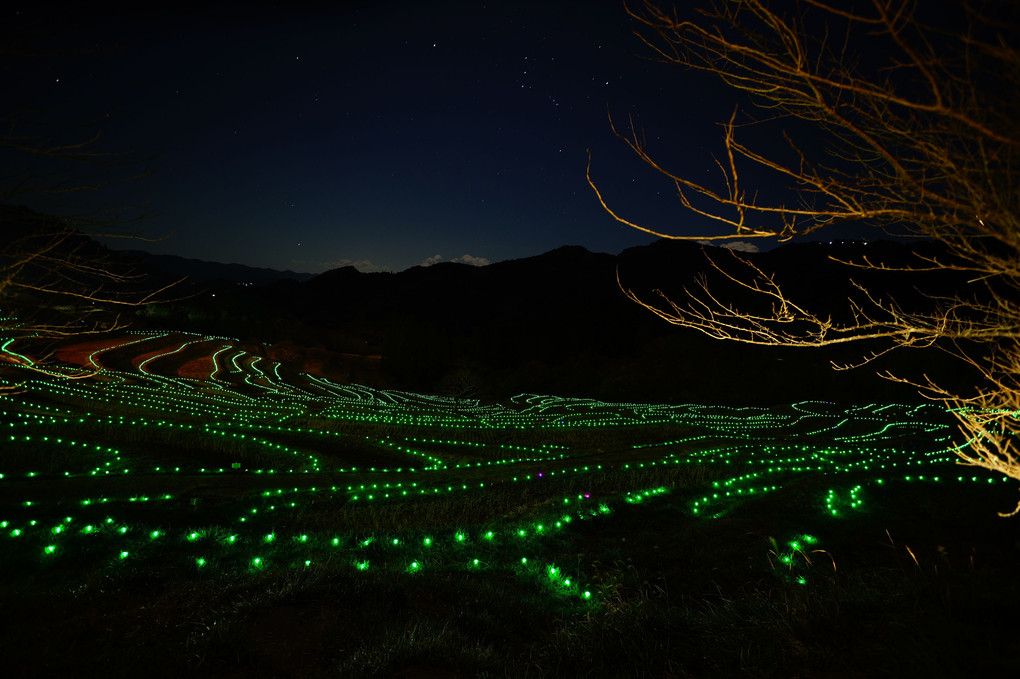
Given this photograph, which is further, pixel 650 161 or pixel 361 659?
pixel 361 659

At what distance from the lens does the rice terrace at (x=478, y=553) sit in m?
3.61

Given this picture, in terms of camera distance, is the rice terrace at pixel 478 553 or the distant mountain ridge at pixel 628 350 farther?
the distant mountain ridge at pixel 628 350

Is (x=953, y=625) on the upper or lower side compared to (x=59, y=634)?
upper

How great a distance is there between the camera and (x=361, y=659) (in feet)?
11.9

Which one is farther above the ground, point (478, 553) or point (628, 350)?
point (628, 350)

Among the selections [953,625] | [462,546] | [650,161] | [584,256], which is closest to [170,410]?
[462,546]

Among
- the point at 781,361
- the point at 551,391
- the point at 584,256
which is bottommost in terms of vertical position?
the point at 551,391

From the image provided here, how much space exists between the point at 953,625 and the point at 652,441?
40.8 ft

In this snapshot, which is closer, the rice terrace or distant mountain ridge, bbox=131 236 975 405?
the rice terrace

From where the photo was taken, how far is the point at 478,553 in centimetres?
661

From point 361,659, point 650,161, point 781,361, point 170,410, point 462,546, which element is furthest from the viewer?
point 781,361

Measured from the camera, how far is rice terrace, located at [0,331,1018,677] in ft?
11.8

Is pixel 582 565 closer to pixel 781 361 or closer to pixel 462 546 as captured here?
pixel 462 546

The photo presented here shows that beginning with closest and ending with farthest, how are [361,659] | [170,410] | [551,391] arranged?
1. [361,659]
2. [170,410]
3. [551,391]
